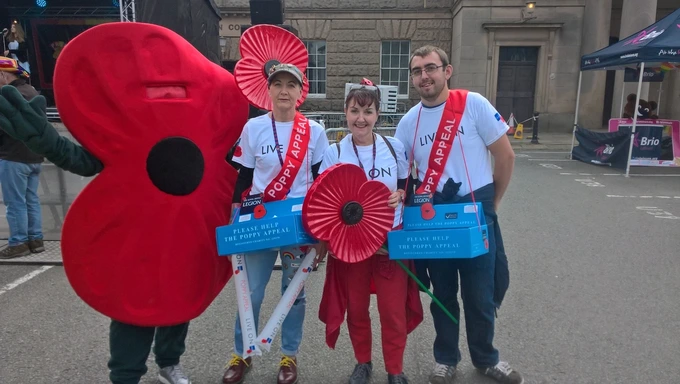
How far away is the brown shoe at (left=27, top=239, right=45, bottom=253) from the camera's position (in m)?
4.94

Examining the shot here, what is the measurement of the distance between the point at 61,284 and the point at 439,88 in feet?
12.1

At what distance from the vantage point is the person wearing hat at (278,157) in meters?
2.43

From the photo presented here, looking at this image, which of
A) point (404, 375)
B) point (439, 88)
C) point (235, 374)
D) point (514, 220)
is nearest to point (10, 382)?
point (235, 374)

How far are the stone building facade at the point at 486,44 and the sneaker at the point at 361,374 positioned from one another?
15.8 meters

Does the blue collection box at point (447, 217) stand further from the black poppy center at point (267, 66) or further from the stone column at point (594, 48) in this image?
the stone column at point (594, 48)

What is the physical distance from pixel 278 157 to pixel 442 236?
0.91 meters

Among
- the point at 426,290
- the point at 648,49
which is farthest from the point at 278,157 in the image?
the point at 648,49

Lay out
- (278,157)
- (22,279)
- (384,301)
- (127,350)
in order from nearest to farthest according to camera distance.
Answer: (127,350) → (278,157) → (384,301) → (22,279)

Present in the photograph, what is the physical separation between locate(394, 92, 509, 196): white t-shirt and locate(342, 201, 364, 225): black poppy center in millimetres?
527

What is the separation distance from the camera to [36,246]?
16.3ft

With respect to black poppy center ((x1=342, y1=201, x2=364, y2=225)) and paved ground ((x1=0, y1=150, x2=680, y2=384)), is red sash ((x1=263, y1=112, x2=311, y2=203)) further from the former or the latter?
paved ground ((x1=0, y1=150, x2=680, y2=384))

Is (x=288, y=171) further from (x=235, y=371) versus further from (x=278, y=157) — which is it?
(x=235, y=371)

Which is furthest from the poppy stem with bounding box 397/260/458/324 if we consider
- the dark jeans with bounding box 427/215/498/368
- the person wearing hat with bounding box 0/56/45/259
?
the person wearing hat with bounding box 0/56/45/259

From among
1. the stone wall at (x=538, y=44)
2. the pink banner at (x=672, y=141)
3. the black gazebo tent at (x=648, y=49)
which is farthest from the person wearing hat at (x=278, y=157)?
the stone wall at (x=538, y=44)
